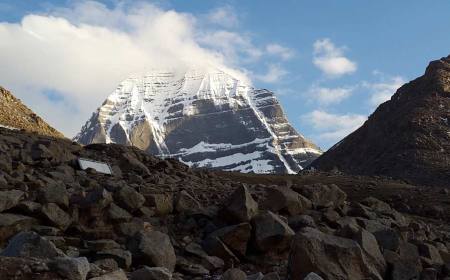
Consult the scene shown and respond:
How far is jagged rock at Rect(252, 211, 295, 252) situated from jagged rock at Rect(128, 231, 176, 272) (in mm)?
2786

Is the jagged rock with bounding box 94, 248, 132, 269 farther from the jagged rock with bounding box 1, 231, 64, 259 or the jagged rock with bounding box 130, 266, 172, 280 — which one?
the jagged rock with bounding box 1, 231, 64, 259

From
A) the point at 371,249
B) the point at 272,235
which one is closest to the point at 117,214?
Result: the point at 272,235

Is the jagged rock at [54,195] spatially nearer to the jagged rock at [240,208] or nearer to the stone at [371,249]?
the jagged rock at [240,208]

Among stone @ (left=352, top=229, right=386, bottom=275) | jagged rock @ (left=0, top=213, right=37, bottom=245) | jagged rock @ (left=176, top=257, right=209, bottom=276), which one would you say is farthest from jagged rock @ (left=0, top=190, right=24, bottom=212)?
stone @ (left=352, top=229, right=386, bottom=275)

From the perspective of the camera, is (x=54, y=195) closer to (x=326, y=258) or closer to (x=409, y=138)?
(x=326, y=258)

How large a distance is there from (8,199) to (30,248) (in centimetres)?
473

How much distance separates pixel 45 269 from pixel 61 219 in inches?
264

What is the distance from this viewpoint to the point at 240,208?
47.4 ft

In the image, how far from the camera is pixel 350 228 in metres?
13.0

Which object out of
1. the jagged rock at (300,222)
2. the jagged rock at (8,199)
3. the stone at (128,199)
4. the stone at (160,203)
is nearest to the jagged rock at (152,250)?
the stone at (128,199)

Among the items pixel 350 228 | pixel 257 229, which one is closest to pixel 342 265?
pixel 350 228

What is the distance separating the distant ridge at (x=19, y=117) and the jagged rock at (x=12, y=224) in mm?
30089

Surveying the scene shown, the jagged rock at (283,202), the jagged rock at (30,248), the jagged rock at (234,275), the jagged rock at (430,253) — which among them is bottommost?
the jagged rock at (430,253)

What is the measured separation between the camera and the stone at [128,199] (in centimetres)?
1474
